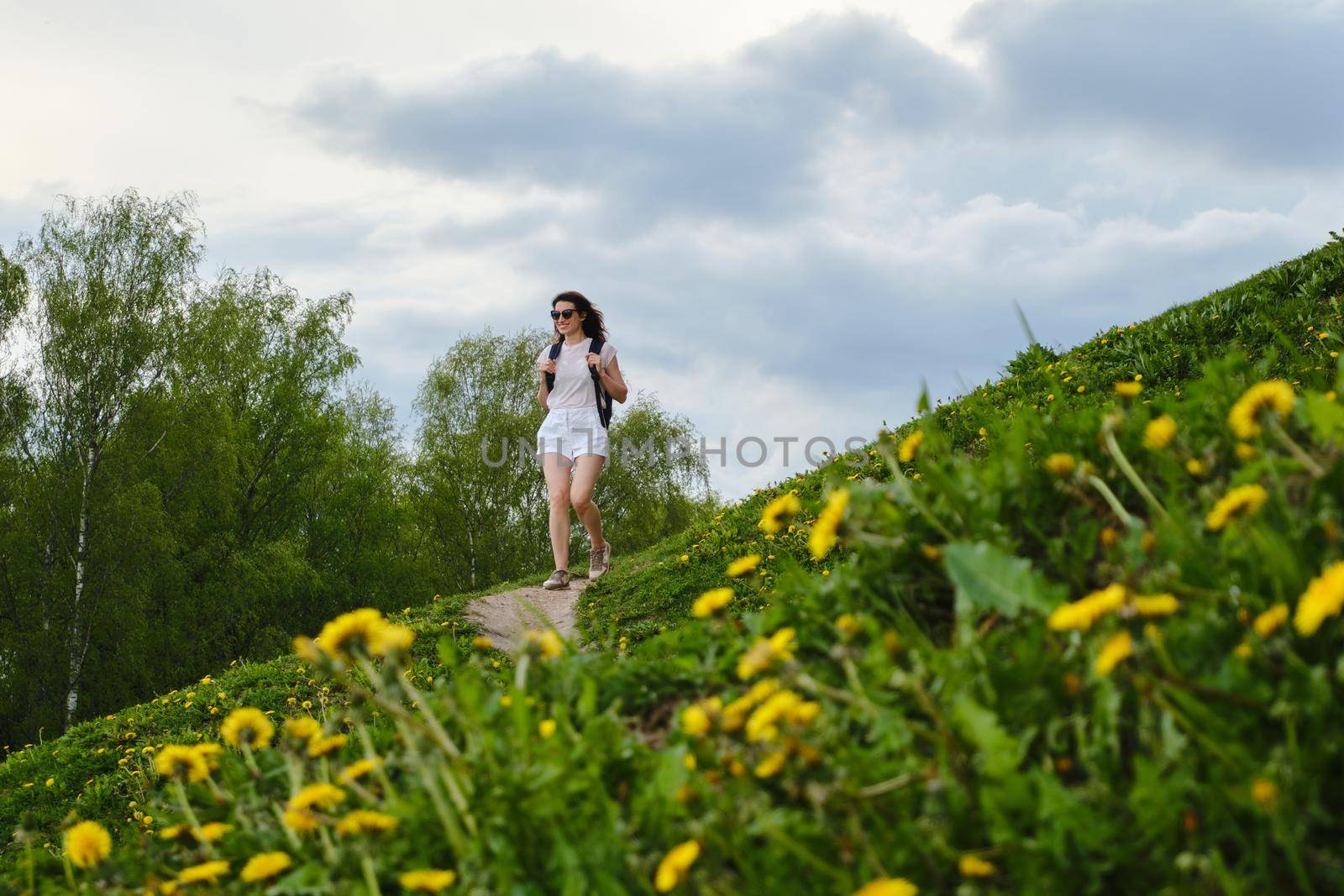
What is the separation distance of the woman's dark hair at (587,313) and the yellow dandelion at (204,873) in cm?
785

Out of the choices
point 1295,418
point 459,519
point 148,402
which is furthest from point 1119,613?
point 459,519

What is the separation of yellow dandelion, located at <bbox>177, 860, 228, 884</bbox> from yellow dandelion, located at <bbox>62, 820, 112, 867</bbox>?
253mm

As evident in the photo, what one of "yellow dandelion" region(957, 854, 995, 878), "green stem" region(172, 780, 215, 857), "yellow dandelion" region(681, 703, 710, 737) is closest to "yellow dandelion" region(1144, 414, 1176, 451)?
"yellow dandelion" region(957, 854, 995, 878)

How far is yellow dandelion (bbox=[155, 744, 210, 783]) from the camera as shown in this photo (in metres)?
2.08

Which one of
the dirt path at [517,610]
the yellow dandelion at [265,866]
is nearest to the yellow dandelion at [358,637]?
the yellow dandelion at [265,866]

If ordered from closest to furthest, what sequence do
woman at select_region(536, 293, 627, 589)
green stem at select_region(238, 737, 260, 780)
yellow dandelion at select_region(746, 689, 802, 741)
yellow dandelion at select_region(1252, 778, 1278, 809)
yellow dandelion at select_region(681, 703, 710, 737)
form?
1. yellow dandelion at select_region(1252, 778, 1278, 809)
2. yellow dandelion at select_region(746, 689, 802, 741)
3. yellow dandelion at select_region(681, 703, 710, 737)
4. green stem at select_region(238, 737, 260, 780)
5. woman at select_region(536, 293, 627, 589)

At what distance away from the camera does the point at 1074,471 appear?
196cm

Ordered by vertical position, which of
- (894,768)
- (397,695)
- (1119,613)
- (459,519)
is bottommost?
(894,768)

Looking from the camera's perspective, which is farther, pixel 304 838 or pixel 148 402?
pixel 148 402

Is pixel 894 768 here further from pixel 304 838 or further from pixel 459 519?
pixel 459 519

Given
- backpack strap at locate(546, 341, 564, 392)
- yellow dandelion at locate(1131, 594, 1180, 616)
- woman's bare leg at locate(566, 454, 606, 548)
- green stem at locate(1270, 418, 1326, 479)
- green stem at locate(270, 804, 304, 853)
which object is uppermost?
backpack strap at locate(546, 341, 564, 392)

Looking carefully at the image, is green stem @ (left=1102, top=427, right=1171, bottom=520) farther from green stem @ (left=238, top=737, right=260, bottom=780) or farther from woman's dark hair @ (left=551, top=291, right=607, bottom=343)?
woman's dark hair @ (left=551, top=291, right=607, bottom=343)

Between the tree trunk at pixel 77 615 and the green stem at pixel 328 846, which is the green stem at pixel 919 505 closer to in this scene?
the green stem at pixel 328 846

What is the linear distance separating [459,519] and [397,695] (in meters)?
32.0
